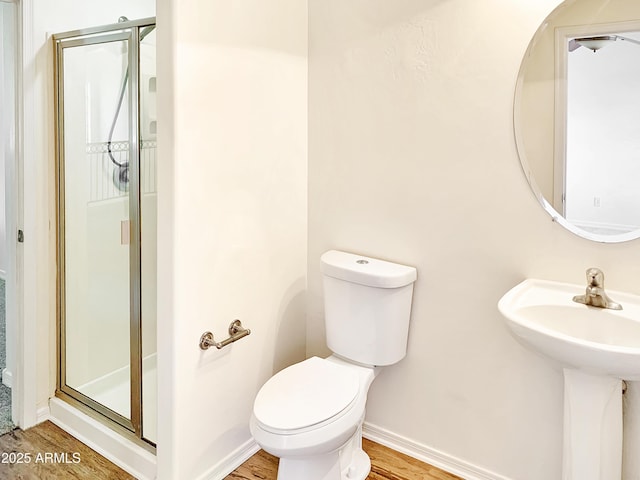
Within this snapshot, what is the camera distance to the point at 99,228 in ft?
7.21

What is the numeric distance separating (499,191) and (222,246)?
1.08 m

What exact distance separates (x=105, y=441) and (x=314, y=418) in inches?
42.1

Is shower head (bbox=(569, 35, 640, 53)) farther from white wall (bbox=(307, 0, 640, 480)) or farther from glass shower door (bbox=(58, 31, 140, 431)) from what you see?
glass shower door (bbox=(58, 31, 140, 431))

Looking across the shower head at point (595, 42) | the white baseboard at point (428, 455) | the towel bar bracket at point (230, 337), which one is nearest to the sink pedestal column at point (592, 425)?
the white baseboard at point (428, 455)

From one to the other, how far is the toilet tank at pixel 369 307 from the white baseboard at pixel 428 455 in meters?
0.41

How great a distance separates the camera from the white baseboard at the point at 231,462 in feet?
6.19

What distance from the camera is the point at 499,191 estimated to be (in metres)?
1.74

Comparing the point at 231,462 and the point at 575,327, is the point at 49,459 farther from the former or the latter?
the point at 575,327

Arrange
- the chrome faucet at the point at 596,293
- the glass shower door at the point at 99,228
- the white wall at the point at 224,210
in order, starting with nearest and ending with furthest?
the chrome faucet at the point at 596,293 < the white wall at the point at 224,210 < the glass shower door at the point at 99,228

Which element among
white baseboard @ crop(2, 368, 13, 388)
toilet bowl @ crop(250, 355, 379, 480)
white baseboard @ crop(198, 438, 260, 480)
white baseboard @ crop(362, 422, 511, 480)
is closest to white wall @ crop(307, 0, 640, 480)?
white baseboard @ crop(362, 422, 511, 480)

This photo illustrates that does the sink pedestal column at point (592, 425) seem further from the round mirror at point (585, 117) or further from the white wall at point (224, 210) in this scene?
the white wall at point (224, 210)

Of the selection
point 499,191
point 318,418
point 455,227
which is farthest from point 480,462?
point 499,191

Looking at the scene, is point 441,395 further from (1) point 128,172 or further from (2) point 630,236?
(1) point 128,172

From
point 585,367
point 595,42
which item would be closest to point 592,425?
point 585,367
